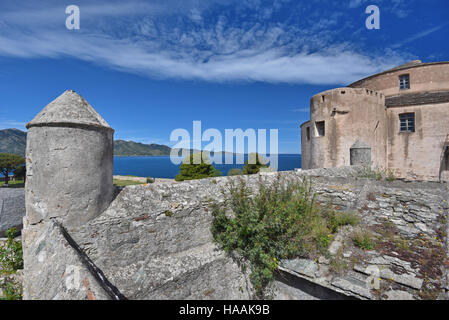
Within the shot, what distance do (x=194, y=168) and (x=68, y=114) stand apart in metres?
27.3

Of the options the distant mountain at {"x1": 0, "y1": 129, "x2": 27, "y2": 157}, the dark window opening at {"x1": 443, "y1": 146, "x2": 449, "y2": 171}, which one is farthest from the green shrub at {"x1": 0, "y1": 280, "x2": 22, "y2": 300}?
the distant mountain at {"x1": 0, "y1": 129, "x2": 27, "y2": 157}

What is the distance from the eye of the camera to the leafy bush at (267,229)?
12.3ft

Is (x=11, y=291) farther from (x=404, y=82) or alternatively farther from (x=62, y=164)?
(x=404, y=82)

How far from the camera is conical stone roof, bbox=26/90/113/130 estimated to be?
3172 mm

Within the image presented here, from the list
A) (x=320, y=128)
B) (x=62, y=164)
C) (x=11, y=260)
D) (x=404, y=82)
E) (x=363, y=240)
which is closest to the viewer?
(x=62, y=164)

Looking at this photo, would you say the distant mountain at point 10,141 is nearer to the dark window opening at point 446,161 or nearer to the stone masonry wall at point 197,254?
the stone masonry wall at point 197,254

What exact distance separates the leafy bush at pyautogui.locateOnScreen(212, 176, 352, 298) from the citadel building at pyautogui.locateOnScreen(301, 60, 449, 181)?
1166 cm

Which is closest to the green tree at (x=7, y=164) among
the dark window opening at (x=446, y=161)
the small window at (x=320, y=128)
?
the small window at (x=320, y=128)

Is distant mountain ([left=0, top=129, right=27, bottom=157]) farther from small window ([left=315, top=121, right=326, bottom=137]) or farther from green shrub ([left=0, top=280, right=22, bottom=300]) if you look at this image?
green shrub ([left=0, top=280, right=22, bottom=300])

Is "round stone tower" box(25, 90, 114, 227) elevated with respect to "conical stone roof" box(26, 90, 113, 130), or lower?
lower

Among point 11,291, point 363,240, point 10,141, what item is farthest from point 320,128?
point 10,141

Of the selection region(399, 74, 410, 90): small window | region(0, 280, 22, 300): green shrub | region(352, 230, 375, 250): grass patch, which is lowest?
region(0, 280, 22, 300): green shrub

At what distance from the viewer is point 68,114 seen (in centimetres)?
325

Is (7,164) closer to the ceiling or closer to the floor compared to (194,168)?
closer to the ceiling
